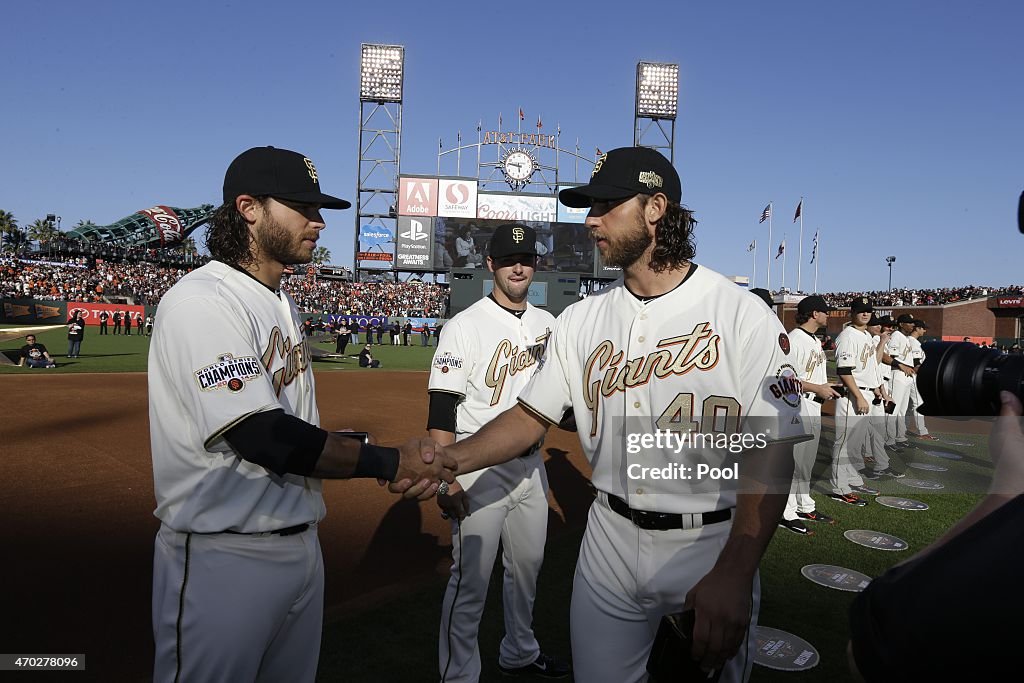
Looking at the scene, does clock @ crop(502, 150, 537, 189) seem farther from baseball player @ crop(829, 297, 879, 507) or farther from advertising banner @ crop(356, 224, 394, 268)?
baseball player @ crop(829, 297, 879, 507)

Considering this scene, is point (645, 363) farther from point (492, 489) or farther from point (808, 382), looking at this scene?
point (808, 382)

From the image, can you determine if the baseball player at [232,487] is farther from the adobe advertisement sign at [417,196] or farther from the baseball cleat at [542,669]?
the adobe advertisement sign at [417,196]

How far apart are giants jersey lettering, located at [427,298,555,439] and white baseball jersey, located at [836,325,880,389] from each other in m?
5.77

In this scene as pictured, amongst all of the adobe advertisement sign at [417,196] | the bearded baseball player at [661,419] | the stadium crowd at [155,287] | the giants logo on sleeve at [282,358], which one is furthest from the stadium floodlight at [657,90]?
the giants logo on sleeve at [282,358]

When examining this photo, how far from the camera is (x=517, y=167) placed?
141ft

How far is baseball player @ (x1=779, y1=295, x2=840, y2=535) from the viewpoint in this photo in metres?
6.40

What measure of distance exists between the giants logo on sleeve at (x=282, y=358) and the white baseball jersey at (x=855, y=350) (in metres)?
7.40

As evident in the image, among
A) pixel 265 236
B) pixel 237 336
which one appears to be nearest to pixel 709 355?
pixel 237 336

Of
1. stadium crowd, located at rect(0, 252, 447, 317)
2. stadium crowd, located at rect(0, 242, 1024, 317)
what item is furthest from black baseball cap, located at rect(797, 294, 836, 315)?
stadium crowd, located at rect(0, 242, 1024, 317)

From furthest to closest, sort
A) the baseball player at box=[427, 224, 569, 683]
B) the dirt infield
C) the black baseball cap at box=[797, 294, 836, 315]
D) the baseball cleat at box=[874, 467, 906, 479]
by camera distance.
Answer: the baseball cleat at box=[874, 467, 906, 479] → the black baseball cap at box=[797, 294, 836, 315] → the dirt infield → the baseball player at box=[427, 224, 569, 683]

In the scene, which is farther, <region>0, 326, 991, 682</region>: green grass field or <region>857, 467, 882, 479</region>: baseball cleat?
<region>857, 467, 882, 479</region>: baseball cleat

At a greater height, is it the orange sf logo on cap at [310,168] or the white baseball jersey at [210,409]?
the orange sf logo on cap at [310,168]

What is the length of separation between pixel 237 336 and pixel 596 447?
1351 mm

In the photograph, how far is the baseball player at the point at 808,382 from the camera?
21.0 ft
